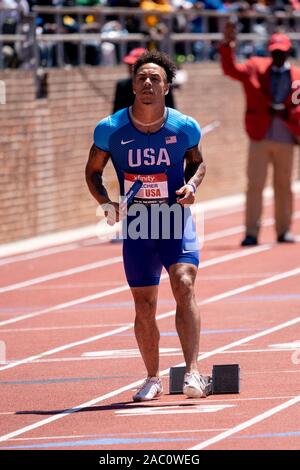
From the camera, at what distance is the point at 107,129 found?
9.81 metres

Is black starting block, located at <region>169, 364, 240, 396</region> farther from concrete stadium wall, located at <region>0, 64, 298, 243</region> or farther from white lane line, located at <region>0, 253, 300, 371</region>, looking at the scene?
concrete stadium wall, located at <region>0, 64, 298, 243</region>

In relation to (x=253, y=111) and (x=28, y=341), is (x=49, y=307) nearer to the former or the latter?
(x=28, y=341)

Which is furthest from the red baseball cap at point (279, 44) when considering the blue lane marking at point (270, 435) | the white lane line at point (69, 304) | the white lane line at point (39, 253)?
the blue lane marking at point (270, 435)

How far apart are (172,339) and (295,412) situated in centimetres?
347

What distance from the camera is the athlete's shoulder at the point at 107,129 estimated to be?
9805 mm

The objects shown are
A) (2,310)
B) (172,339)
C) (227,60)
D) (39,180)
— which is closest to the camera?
(172,339)

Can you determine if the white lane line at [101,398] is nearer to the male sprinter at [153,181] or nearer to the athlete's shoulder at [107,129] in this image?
the male sprinter at [153,181]

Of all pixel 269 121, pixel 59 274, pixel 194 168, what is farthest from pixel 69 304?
pixel 269 121

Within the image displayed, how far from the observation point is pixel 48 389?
10.2 m

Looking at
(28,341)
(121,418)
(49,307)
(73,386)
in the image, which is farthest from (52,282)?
(121,418)

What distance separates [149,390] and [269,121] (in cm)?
945

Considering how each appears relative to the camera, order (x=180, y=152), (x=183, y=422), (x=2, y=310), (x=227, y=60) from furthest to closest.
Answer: (x=227, y=60) < (x=2, y=310) < (x=180, y=152) < (x=183, y=422)

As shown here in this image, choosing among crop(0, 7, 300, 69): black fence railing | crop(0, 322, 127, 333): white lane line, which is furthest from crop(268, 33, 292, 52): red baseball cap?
crop(0, 322, 127, 333): white lane line

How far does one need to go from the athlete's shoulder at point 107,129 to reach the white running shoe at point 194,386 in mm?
1566
